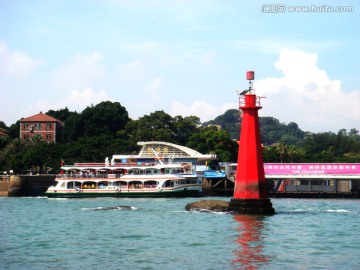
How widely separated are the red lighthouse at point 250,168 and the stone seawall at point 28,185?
180ft

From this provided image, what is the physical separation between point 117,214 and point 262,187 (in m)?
12.7

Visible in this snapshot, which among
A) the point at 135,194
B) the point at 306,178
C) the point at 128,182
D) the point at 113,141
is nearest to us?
the point at 135,194

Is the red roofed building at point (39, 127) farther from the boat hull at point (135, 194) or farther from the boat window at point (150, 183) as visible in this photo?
the boat window at point (150, 183)

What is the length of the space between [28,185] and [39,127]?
1927 inches

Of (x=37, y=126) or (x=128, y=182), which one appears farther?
(x=37, y=126)

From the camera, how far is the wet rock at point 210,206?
177 feet

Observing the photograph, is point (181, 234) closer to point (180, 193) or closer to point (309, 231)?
point (309, 231)

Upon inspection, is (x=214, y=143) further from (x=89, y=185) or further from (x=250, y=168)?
(x=250, y=168)

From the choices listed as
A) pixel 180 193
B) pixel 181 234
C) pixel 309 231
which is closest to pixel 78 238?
pixel 181 234

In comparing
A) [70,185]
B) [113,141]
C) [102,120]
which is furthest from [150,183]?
[102,120]

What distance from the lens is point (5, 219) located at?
177 ft

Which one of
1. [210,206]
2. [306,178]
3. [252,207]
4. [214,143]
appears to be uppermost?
[214,143]

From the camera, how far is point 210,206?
5531 centimetres

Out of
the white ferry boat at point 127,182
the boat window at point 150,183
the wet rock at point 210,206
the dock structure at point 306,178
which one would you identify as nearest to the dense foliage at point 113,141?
the dock structure at point 306,178
